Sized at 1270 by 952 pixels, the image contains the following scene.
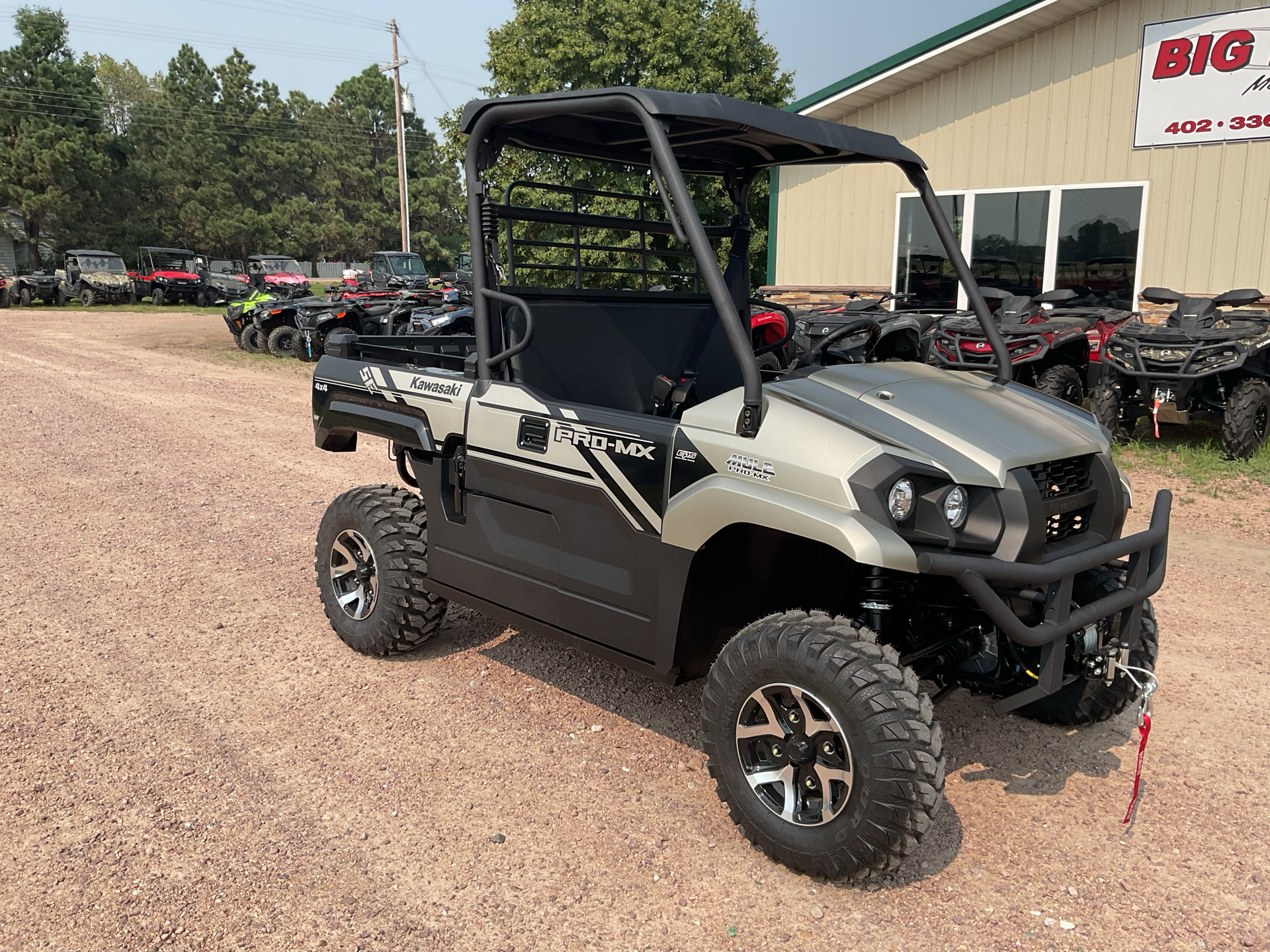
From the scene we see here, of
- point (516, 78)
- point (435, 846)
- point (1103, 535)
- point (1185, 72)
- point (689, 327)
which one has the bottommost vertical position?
point (435, 846)

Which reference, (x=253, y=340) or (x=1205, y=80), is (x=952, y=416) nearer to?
(x=1205, y=80)

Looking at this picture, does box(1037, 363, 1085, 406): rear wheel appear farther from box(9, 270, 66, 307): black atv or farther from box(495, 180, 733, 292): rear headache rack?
box(9, 270, 66, 307): black atv

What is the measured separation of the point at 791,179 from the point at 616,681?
489 inches

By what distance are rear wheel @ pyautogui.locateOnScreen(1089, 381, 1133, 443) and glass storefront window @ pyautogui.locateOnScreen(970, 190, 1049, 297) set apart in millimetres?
3532

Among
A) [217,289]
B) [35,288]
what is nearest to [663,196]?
[35,288]

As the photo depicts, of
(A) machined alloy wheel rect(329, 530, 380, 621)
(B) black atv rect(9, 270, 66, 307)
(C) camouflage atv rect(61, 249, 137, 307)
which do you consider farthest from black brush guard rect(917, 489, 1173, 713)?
(B) black atv rect(9, 270, 66, 307)

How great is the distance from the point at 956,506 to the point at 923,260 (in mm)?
11751

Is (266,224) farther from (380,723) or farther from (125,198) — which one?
(380,723)

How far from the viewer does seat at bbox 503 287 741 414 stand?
12.8 feet

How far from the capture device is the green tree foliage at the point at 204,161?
137ft

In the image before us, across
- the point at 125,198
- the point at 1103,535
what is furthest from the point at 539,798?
the point at 125,198

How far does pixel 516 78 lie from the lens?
25.0 metres

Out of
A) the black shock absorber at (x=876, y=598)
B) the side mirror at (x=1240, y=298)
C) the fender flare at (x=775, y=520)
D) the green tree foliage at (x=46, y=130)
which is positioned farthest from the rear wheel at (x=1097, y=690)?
the green tree foliage at (x=46, y=130)

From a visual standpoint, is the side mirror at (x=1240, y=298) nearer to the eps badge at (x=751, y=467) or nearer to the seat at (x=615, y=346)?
the seat at (x=615, y=346)
